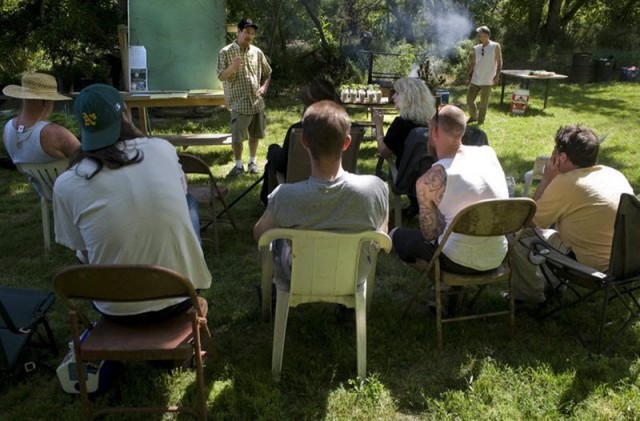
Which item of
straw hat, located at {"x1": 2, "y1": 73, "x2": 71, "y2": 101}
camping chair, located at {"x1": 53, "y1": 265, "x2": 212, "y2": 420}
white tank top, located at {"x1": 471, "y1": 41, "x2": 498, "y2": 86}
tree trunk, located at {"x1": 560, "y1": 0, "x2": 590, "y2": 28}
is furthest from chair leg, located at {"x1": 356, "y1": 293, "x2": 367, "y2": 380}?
tree trunk, located at {"x1": 560, "y1": 0, "x2": 590, "y2": 28}

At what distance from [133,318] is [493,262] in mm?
1898

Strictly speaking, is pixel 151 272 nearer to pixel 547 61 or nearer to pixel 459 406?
pixel 459 406

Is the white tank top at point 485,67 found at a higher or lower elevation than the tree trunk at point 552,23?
lower

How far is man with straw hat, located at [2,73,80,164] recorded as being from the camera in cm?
385

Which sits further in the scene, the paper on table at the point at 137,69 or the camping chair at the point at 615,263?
the paper on table at the point at 137,69

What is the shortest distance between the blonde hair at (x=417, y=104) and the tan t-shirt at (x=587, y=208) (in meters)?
1.70

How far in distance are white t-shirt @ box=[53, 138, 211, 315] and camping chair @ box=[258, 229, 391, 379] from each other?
15.9 inches

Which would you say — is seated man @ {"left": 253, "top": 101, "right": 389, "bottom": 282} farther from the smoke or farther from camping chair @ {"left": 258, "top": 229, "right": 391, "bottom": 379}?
the smoke

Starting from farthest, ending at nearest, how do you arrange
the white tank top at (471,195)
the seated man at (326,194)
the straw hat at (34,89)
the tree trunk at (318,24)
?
1. the tree trunk at (318,24)
2. the straw hat at (34,89)
3. the white tank top at (471,195)
4. the seated man at (326,194)

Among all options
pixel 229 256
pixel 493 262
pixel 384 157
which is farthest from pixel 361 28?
pixel 493 262

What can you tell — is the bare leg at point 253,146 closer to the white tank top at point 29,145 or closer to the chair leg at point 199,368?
the white tank top at point 29,145

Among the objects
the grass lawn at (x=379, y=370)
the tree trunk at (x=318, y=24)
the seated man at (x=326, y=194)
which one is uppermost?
the tree trunk at (x=318, y=24)

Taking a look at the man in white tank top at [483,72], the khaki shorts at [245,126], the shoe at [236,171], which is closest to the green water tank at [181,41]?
the khaki shorts at [245,126]

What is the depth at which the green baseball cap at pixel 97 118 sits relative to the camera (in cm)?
233
